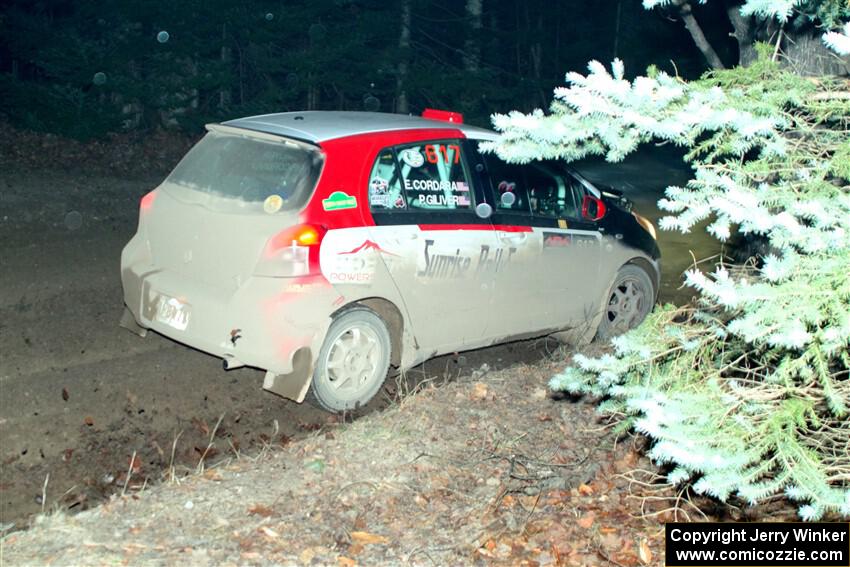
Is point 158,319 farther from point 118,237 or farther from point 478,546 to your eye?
point 118,237

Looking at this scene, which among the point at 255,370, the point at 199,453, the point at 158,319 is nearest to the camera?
the point at 199,453

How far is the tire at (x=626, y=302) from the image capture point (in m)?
8.90

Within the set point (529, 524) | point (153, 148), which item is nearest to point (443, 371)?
point (529, 524)

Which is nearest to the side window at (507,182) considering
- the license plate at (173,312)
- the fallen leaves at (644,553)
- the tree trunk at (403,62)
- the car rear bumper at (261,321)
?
the car rear bumper at (261,321)

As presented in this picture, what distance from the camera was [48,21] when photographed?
59.8 ft

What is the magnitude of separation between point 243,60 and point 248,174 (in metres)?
14.3

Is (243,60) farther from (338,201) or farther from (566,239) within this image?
(338,201)

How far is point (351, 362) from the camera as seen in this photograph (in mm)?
7133

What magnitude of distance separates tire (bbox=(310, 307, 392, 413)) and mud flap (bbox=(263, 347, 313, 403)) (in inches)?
6.5

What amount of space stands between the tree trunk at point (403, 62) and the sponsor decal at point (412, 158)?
14816 mm

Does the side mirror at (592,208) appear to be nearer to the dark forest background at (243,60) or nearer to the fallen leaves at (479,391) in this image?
the fallen leaves at (479,391)

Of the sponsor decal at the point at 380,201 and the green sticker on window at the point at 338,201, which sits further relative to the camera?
the sponsor decal at the point at 380,201

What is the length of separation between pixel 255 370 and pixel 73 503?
8.06 feet

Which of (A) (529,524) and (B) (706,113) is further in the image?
(A) (529,524)
